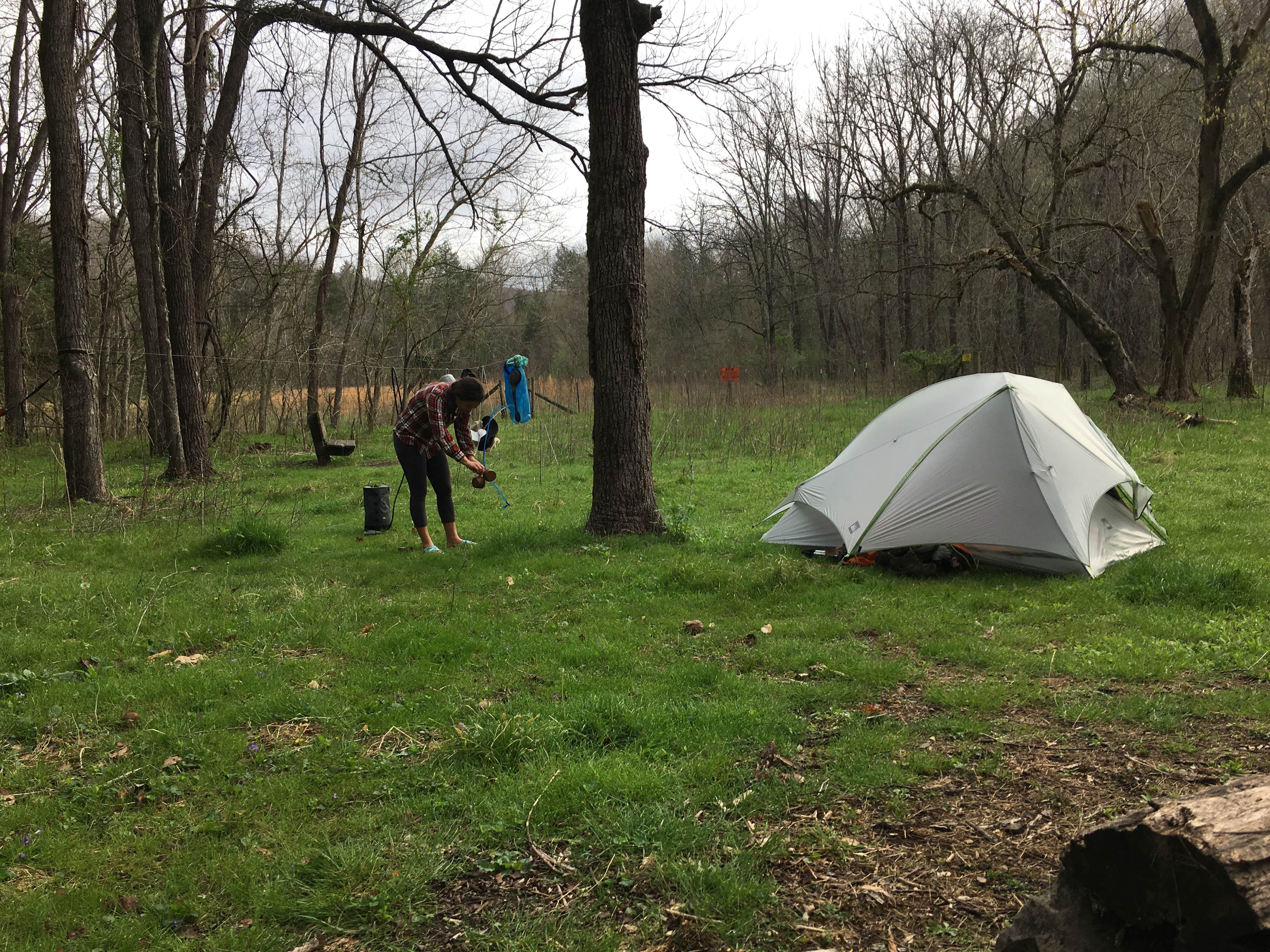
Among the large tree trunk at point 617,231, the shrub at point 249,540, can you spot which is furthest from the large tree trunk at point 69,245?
the large tree trunk at point 617,231

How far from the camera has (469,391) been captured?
6805mm

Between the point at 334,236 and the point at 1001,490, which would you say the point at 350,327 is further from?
the point at 1001,490

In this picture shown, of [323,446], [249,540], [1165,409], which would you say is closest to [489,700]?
[249,540]

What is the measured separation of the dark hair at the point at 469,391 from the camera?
6785mm

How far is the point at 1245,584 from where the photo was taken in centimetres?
534

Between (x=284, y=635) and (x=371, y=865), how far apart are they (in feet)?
9.19

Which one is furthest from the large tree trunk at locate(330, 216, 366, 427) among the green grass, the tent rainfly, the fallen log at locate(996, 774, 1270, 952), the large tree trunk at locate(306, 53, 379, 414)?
the fallen log at locate(996, 774, 1270, 952)

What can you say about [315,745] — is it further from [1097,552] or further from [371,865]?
[1097,552]

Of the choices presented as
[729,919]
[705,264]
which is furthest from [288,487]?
[705,264]

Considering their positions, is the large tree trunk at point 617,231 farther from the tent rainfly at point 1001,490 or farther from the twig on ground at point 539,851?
the twig on ground at point 539,851

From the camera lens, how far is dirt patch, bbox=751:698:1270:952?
2424 mm

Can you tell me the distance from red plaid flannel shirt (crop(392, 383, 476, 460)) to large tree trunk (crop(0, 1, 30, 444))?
13.6m

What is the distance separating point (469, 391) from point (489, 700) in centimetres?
335

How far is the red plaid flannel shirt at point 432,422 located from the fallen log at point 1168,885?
569cm
